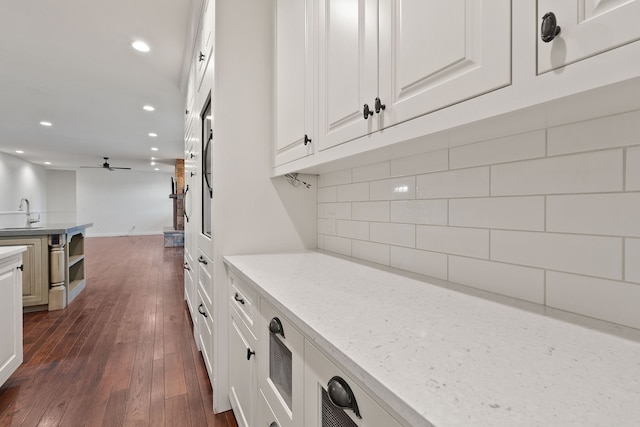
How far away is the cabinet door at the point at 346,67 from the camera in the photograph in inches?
35.2

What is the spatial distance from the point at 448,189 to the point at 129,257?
7.04m

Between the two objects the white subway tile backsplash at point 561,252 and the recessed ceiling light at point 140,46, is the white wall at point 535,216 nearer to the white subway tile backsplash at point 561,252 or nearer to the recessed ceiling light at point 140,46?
the white subway tile backsplash at point 561,252

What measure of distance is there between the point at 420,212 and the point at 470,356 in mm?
683

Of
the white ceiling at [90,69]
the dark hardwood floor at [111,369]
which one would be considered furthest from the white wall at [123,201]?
the dark hardwood floor at [111,369]

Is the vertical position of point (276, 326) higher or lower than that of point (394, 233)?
lower

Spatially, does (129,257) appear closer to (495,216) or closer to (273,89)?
(273,89)

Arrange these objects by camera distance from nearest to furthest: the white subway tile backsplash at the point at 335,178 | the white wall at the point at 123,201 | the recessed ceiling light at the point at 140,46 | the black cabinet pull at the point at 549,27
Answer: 1. the black cabinet pull at the point at 549,27
2. the white subway tile backsplash at the point at 335,178
3. the recessed ceiling light at the point at 140,46
4. the white wall at the point at 123,201

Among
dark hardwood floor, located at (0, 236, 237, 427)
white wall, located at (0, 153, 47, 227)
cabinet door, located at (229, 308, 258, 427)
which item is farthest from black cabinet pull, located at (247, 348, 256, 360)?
white wall, located at (0, 153, 47, 227)

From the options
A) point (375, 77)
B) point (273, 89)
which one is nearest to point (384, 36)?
point (375, 77)

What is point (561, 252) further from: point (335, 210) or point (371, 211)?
point (335, 210)

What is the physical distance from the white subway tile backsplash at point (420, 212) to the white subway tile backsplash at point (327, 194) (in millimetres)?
454

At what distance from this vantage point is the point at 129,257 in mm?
6355

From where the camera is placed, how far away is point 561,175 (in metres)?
0.74

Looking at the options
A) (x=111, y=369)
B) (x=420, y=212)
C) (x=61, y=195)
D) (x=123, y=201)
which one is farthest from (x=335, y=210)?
(x=61, y=195)
